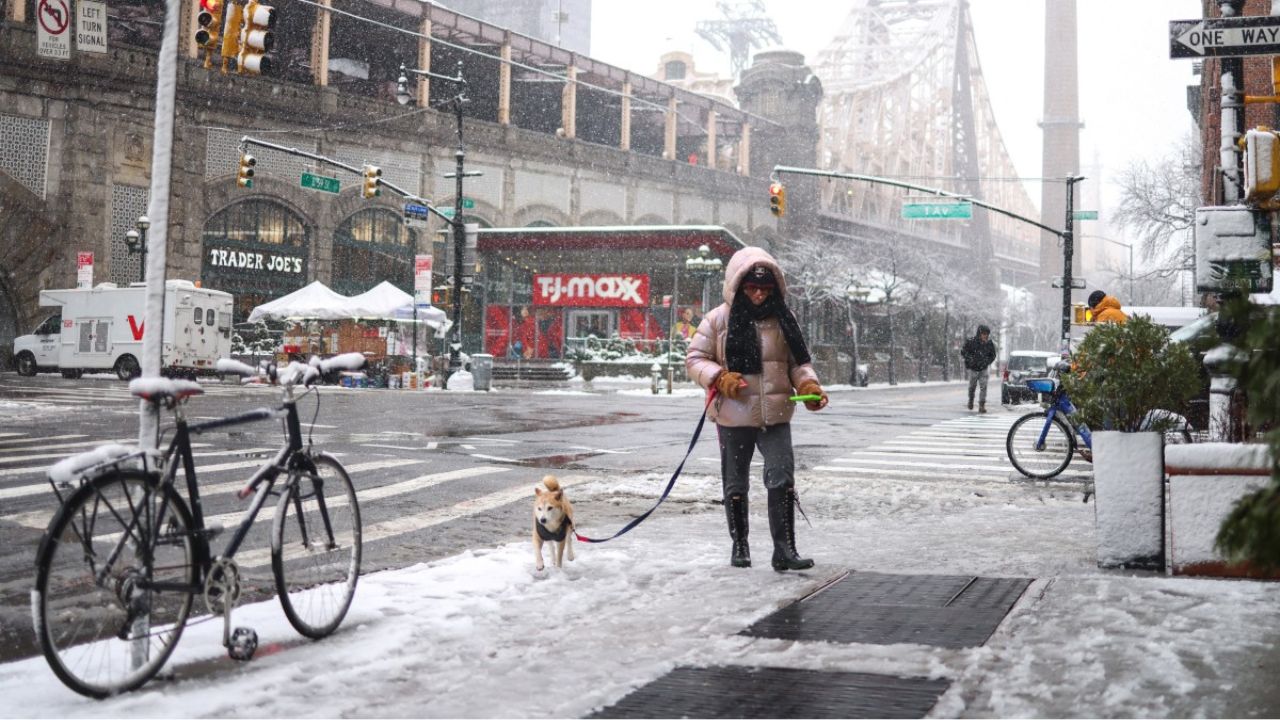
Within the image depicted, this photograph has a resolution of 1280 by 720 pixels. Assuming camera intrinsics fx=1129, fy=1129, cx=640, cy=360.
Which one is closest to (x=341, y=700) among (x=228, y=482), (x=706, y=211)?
(x=228, y=482)

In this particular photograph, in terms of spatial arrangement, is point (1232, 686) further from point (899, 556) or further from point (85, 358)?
point (85, 358)

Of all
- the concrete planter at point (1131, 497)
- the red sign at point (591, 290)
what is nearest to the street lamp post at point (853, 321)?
the red sign at point (591, 290)

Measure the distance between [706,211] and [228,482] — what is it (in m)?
64.6

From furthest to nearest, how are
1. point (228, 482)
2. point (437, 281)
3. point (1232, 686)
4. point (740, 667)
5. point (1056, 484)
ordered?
point (437, 281)
point (1056, 484)
point (228, 482)
point (740, 667)
point (1232, 686)

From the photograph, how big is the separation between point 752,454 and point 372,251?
4842cm

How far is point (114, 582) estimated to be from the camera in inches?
161

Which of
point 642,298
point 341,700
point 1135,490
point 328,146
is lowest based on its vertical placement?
point 341,700

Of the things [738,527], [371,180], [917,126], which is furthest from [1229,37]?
[917,126]

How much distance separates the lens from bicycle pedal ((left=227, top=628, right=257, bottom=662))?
4.44 meters

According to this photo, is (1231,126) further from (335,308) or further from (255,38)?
(335,308)

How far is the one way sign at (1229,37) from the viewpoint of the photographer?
A: 8.50m

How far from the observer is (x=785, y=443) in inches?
258

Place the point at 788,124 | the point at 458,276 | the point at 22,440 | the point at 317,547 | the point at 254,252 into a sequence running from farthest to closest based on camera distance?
1. the point at 788,124
2. the point at 254,252
3. the point at 458,276
4. the point at 22,440
5. the point at 317,547

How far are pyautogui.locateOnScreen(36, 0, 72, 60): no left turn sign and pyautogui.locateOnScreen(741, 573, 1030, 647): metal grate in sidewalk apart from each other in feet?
61.5
